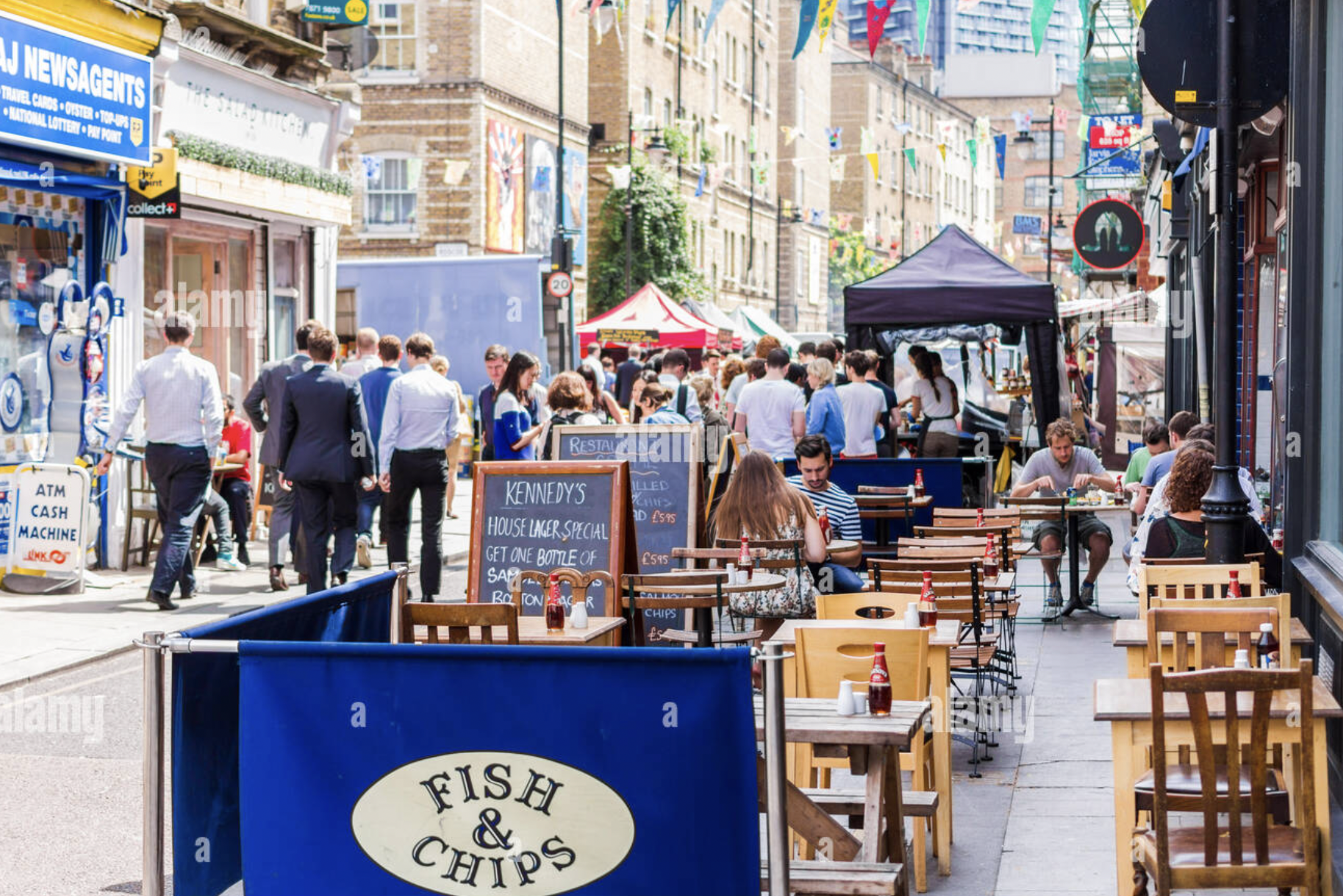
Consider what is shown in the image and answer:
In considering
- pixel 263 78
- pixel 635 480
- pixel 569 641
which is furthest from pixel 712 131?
pixel 569 641

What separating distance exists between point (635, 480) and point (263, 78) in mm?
9246

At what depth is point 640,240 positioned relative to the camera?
4512cm

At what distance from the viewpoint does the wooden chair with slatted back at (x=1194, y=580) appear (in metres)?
7.02

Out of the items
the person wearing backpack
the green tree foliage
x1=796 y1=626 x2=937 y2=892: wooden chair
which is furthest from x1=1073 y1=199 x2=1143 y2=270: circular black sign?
the green tree foliage

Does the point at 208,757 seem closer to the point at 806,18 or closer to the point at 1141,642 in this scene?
the point at 1141,642

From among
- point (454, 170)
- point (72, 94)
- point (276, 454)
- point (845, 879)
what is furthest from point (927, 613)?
point (454, 170)

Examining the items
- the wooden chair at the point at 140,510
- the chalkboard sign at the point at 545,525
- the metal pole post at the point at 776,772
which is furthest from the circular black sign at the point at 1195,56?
the wooden chair at the point at 140,510

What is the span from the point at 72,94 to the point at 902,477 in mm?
7605

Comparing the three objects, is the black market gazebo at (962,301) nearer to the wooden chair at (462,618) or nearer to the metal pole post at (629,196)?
the wooden chair at (462,618)

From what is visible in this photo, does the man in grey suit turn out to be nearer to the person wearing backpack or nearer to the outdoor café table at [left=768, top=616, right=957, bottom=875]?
the person wearing backpack

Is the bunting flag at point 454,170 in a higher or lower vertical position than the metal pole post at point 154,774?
higher

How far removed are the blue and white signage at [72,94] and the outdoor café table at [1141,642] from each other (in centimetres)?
995

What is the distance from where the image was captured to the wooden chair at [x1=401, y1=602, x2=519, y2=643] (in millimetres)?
6070

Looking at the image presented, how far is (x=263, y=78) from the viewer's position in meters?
18.0
